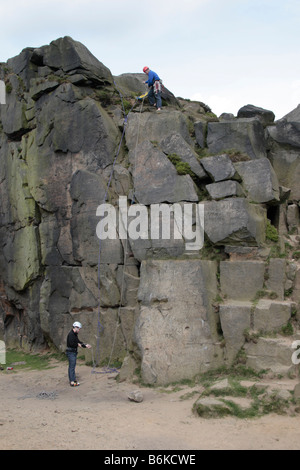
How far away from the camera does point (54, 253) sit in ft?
57.4

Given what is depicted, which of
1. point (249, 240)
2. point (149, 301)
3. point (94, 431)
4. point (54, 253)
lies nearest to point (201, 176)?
point (249, 240)

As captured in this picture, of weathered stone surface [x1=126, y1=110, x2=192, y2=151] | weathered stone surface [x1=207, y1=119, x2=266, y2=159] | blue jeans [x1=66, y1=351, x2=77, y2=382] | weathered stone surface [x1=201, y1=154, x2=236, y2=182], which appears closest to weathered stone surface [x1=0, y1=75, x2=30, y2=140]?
weathered stone surface [x1=126, y1=110, x2=192, y2=151]

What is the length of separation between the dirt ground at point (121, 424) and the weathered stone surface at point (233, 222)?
14.1 feet

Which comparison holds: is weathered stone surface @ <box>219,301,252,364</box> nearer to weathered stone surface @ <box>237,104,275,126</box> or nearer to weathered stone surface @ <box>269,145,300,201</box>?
weathered stone surface @ <box>269,145,300,201</box>

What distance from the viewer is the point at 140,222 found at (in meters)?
14.9

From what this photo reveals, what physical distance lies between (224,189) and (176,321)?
4084mm

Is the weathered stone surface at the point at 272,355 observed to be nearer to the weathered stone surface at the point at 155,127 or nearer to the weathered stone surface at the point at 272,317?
the weathered stone surface at the point at 272,317

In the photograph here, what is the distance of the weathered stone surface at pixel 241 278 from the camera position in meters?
13.2

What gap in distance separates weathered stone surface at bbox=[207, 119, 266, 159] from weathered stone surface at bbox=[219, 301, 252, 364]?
5.02 m

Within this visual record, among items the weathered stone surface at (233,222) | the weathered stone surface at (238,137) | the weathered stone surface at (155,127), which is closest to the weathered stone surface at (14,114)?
the weathered stone surface at (155,127)

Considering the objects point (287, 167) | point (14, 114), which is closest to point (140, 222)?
point (287, 167)

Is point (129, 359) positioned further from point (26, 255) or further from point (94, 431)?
point (26, 255)

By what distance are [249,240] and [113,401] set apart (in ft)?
18.6

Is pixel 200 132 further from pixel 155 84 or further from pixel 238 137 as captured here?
pixel 155 84
